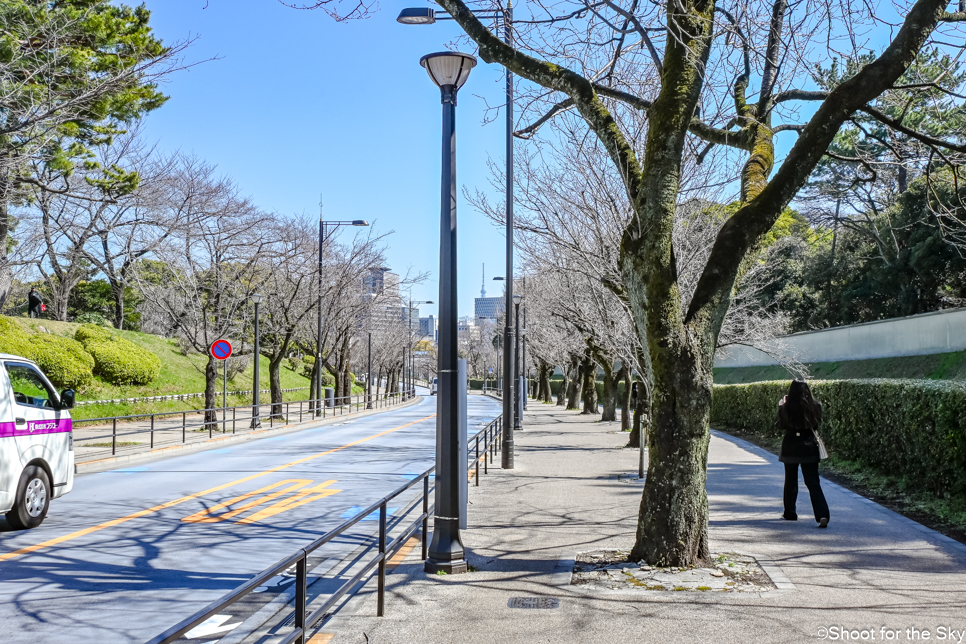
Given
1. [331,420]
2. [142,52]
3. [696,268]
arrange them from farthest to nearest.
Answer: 1. [331,420]
2. [696,268]
3. [142,52]

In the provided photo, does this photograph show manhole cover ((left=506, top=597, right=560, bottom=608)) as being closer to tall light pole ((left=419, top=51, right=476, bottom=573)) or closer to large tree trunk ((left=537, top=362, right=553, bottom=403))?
tall light pole ((left=419, top=51, right=476, bottom=573))

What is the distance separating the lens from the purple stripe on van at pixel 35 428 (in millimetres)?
8977

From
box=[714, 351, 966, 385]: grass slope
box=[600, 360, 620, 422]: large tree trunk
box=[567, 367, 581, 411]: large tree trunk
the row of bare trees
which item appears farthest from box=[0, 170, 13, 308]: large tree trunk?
box=[567, 367, 581, 411]: large tree trunk

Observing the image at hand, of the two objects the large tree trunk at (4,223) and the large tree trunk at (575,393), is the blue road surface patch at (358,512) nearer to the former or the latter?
the large tree trunk at (4,223)

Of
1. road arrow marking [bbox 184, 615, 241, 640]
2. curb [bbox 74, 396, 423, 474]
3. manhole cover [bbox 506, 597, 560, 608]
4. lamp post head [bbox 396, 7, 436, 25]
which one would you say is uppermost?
lamp post head [bbox 396, 7, 436, 25]

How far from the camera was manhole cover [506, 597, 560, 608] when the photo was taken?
6000mm

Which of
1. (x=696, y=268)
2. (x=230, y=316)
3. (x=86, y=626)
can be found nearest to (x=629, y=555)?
(x=86, y=626)

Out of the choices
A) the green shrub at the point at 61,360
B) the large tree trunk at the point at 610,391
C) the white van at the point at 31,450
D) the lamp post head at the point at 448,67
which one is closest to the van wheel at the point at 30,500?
the white van at the point at 31,450

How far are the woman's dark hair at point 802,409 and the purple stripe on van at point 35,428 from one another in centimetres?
893

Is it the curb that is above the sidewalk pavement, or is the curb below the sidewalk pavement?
below

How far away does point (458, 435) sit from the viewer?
757cm

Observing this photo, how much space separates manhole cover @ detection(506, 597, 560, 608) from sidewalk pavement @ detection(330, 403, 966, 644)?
98 mm

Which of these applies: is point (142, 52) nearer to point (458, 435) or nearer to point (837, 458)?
point (458, 435)

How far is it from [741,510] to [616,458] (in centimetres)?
731
